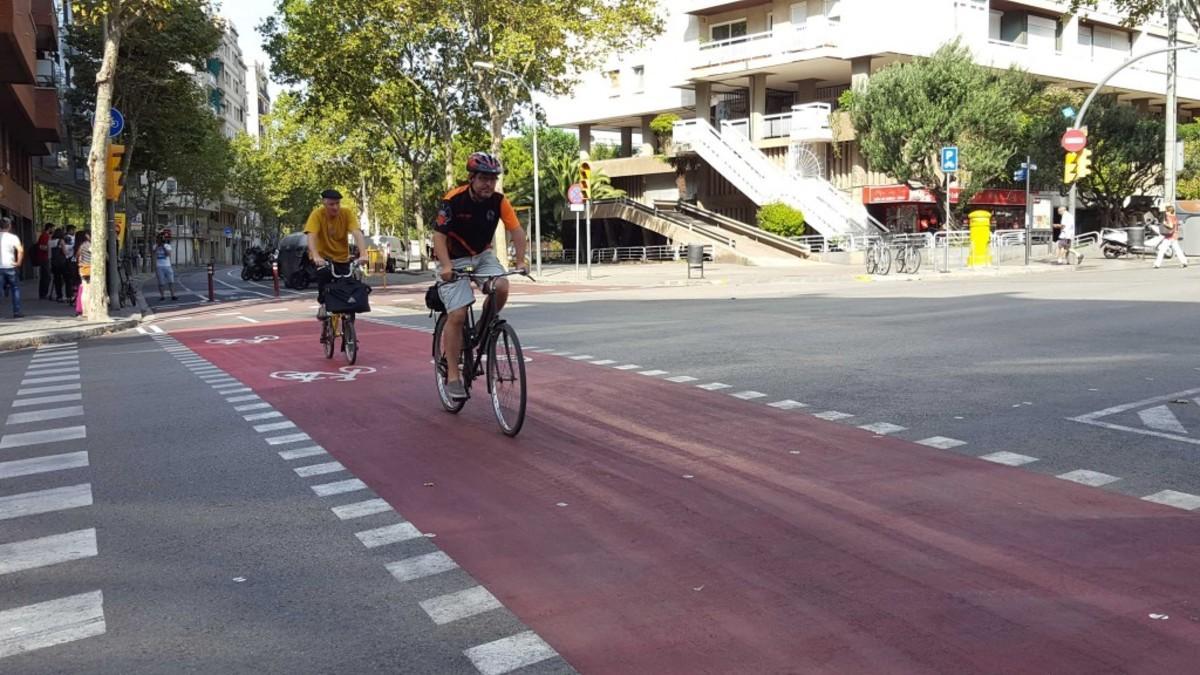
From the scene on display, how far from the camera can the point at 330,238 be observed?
11477 millimetres

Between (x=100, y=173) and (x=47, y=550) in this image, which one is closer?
(x=47, y=550)

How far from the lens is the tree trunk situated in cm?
1991

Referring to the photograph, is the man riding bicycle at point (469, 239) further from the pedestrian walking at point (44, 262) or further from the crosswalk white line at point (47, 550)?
the pedestrian walking at point (44, 262)

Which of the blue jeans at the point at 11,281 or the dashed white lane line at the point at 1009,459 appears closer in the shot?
the dashed white lane line at the point at 1009,459

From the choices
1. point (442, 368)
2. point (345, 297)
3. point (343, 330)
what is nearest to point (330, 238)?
point (345, 297)

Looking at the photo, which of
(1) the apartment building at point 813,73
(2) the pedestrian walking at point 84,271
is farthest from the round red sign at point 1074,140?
(2) the pedestrian walking at point 84,271

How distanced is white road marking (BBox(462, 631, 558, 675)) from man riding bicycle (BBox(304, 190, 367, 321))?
8028 millimetres

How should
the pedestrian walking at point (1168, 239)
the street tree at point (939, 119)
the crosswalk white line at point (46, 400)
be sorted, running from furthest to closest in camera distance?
the street tree at point (939, 119)
the pedestrian walking at point (1168, 239)
the crosswalk white line at point (46, 400)

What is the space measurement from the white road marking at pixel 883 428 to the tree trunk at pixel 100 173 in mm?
16486

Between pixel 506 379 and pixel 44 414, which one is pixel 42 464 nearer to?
pixel 44 414

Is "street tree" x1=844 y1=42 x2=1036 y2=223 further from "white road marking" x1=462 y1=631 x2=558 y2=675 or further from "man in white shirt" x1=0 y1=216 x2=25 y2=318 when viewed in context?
"white road marking" x1=462 y1=631 x2=558 y2=675

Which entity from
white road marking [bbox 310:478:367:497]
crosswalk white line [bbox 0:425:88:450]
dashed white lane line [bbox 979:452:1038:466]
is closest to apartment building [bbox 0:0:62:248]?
crosswalk white line [bbox 0:425:88:450]

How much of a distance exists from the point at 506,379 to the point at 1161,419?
14.9 ft

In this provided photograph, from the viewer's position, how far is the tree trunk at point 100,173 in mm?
19906
